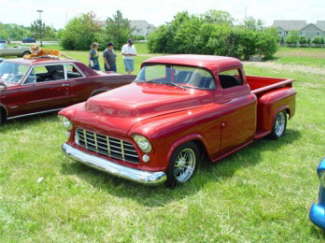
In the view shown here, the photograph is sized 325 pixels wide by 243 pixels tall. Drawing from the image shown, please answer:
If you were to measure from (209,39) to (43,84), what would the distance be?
86.5ft

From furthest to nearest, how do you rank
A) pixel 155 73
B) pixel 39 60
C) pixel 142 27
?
pixel 142 27 < pixel 39 60 < pixel 155 73

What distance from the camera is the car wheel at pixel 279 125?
6368 millimetres

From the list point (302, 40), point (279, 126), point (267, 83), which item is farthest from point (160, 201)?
point (302, 40)

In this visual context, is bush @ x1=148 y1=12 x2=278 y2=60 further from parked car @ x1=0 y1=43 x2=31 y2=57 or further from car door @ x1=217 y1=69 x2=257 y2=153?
car door @ x1=217 y1=69 x2=257 y2=153

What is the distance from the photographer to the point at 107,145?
4312 mm

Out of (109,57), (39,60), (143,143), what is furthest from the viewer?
(109,57)

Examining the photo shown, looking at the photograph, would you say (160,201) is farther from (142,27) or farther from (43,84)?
(142,27)

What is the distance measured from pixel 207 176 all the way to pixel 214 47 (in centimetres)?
2791

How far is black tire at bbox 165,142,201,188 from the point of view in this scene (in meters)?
4.12

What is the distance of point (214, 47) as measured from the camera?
31250 millimetres

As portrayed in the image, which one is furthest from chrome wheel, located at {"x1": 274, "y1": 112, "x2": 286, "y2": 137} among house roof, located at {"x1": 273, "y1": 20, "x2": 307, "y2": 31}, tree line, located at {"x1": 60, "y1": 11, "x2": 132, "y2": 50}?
house roof, located at {"x1": 273, "y1": 20, "x2": 307, "y2": 31}

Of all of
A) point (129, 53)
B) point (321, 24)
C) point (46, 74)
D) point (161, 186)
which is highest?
point (321, 24)

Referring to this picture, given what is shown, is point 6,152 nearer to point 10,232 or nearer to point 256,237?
point 10,232

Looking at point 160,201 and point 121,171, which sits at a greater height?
point 121,171
